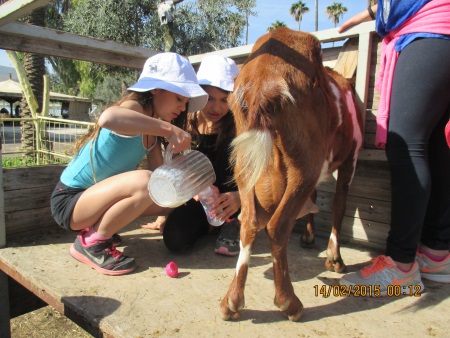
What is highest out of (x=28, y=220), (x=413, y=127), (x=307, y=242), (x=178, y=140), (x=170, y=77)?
(x=170, y=77)

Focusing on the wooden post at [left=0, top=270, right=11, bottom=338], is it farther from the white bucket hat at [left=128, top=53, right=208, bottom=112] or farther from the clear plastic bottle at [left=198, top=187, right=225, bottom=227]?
the white bucket hat at [left=128, top=53, right=208, bottom=112]

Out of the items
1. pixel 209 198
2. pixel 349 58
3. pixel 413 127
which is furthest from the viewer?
pixel 349 58

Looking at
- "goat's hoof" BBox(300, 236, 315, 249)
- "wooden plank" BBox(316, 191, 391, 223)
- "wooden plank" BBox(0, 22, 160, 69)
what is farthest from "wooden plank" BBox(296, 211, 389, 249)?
"wooden plank" BBox(0, 22, 160, 69)

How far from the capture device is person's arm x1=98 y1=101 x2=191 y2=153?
2045 mm

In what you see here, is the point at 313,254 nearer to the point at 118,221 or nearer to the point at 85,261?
the point at 118,221

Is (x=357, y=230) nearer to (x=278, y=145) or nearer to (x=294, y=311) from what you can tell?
(x=294, y=311)

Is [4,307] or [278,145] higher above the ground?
[278,145]

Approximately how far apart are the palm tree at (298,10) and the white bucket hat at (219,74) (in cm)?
4581

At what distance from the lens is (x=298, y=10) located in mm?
44656

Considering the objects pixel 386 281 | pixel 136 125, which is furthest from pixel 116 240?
pixel 386 281

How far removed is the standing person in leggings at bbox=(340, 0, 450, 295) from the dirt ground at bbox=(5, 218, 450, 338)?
155 mm

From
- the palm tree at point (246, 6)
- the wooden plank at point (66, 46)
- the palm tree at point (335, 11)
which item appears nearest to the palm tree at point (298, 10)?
the palm tree at point (335, 11)

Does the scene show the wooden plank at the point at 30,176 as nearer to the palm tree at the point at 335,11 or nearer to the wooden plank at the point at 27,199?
the wooden plank at the point at 27,199

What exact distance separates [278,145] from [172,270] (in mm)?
1036
